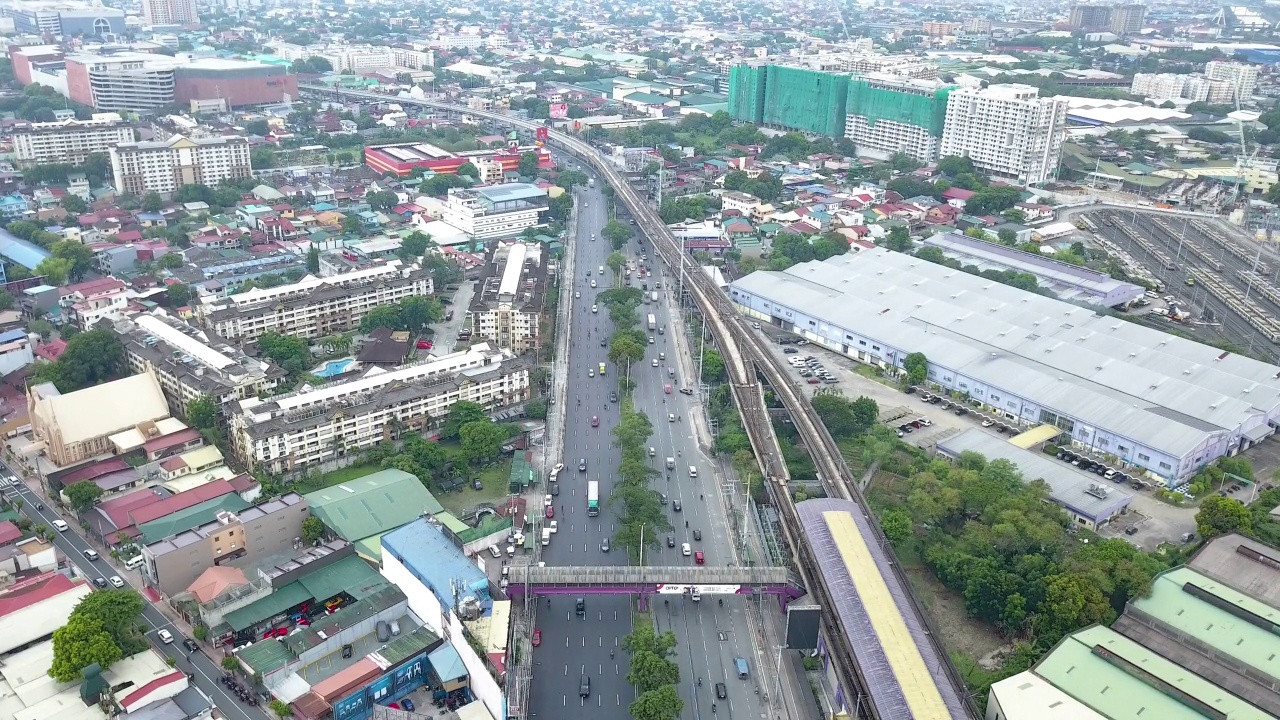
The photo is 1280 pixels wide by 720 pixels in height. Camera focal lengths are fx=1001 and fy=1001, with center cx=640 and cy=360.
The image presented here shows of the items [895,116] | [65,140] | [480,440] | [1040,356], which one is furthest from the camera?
[895,116]

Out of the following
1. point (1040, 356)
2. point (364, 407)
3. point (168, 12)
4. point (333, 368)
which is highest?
point (168, 12)

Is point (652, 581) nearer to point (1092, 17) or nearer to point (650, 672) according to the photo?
point (650, 672)

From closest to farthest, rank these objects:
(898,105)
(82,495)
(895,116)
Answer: (82,495)
(898,105)
(895,116)

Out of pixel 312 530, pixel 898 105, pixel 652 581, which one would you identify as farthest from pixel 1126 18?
pixel 312 530

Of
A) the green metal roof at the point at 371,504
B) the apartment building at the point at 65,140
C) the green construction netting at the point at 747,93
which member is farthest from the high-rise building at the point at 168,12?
the green metal roof at the point at 371,504

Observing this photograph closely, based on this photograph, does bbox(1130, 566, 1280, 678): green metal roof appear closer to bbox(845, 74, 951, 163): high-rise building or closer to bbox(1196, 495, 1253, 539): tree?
bbox(1196, 495, 1253, 539): tree

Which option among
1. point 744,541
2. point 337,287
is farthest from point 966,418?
point 337,287
